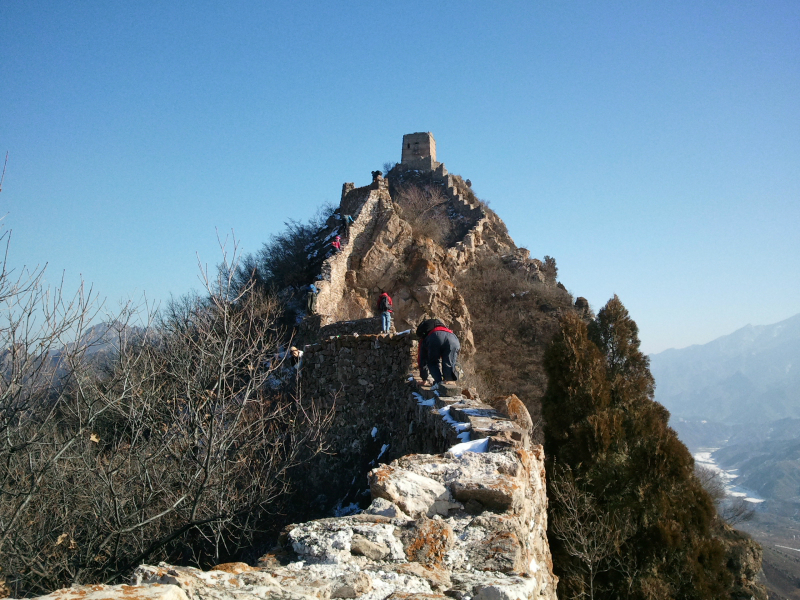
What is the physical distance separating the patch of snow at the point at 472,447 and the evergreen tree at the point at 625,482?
437 centimetres

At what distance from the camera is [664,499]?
30.0 feet

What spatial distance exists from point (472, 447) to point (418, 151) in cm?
3204

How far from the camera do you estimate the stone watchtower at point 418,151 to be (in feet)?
113

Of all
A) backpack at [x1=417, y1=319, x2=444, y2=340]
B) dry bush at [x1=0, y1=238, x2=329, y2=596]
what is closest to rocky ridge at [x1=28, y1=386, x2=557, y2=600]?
dry bush at [x1=0, y1=238, x2=329, y2=596]

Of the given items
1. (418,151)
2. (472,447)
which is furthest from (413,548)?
(418,151)

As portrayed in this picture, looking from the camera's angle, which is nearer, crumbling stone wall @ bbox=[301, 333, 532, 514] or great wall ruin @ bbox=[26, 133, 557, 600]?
great wall ruin @ bbox=[26, 133, 557, 600]

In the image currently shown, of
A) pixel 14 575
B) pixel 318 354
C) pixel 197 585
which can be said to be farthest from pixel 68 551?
pixel 318 354

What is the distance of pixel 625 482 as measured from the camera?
378 inches

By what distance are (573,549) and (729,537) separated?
10147 millimetres

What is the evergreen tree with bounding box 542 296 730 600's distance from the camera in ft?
27.9

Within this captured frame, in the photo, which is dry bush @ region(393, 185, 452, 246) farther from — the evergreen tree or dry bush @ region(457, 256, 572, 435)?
the evergreen tree

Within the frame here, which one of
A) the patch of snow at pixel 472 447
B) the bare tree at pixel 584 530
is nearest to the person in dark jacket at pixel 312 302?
the bare tree at pixel 584 530

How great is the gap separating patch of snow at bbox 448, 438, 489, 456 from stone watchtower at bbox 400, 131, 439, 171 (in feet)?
101

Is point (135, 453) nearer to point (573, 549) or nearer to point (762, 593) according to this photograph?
point (573, 549)
